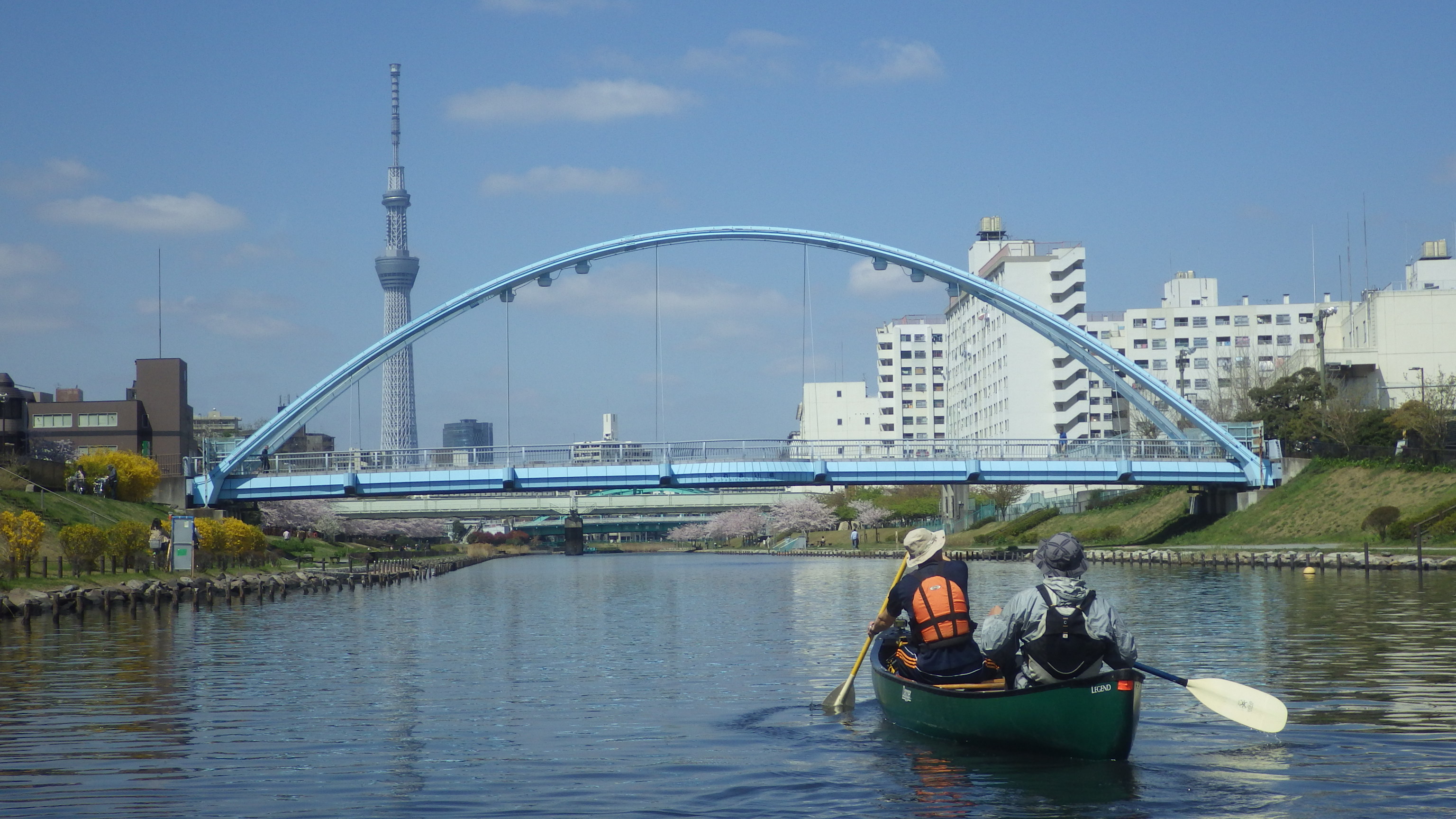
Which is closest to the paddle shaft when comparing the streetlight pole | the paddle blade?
the paddle blade

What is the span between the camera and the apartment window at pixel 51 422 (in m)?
128

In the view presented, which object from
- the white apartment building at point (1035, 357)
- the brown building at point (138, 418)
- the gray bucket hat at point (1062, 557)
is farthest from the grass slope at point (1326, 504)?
the brown building at point (138, 418)

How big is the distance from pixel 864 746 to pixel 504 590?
49415mm

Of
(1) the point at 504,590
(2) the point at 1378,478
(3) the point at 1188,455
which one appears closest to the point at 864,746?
(1) the point at 504,590

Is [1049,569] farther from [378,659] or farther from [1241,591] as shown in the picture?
[1241,591]

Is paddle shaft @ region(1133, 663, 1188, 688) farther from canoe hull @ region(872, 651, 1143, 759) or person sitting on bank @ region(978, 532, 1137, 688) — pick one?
person sitting on bank @ region(978, 532, 1137, 688)

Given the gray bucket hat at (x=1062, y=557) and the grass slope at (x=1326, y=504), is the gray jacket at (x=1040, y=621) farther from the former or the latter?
the grass slope at (x=1326, y=504)

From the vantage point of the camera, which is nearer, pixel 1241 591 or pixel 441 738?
pixel 441 738

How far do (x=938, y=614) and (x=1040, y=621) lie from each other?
6.09 ft

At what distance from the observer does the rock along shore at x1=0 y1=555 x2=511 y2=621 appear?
1478 inches

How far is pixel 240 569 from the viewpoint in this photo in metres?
59.8

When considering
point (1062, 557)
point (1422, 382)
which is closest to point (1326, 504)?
point (1422, 382)

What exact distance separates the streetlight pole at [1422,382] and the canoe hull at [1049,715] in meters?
77.2

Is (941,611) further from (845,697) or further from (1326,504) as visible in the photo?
(1326,504)
